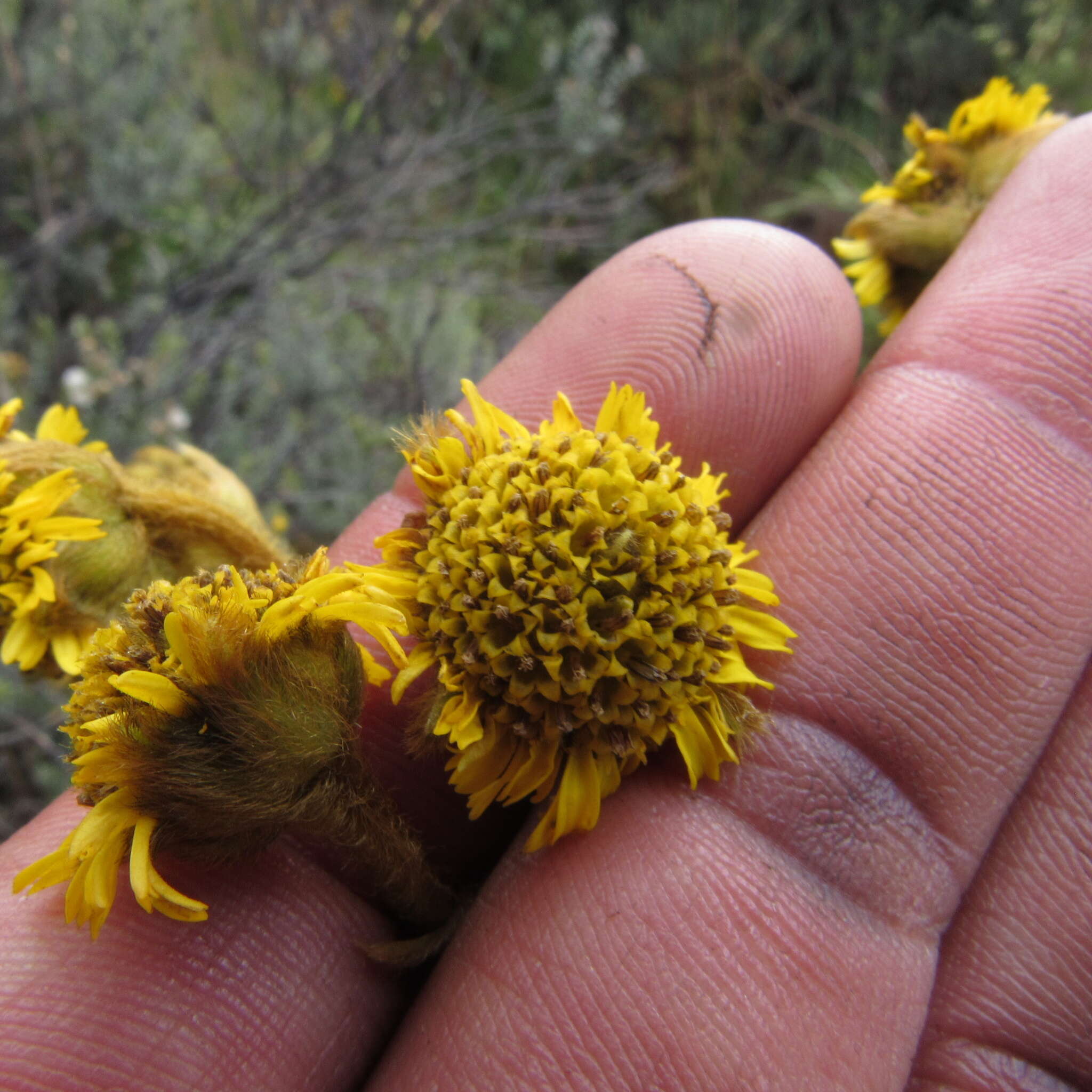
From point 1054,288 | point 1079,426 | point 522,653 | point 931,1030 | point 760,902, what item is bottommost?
point 931,1030

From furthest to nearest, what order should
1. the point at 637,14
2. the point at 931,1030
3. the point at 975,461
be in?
the point at 637,14 → the point at 975,461 → the point at 931,1030

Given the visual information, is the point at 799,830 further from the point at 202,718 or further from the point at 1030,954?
the point at 202,718

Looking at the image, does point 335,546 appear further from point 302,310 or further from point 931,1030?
point 302,310

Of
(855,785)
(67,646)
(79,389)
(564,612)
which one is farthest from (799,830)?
(79,389)

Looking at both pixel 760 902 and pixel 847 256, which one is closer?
pixel 760 902

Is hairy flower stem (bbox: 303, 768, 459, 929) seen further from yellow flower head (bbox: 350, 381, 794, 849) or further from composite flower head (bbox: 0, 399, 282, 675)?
composite flower head (bbox: 0, 399, 282, 675)

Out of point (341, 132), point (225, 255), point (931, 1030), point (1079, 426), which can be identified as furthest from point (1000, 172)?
point (225, 255)

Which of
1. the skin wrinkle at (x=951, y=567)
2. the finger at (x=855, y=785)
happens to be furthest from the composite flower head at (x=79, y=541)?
the skin wrinkle at (x=951, y=567)

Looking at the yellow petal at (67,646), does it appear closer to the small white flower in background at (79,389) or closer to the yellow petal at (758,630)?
the yellow petal at (758,630)
